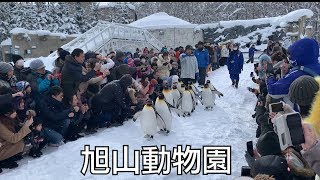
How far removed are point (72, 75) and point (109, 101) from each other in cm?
87

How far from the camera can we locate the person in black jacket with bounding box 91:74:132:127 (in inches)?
249

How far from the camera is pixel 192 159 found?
14.9 feet

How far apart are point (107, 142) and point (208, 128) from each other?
7.02 feet

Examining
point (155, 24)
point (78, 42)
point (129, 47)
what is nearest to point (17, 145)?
point (78, 42)

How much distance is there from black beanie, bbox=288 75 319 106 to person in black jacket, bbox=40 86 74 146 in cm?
380

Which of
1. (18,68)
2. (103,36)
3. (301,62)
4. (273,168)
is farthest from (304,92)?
(103,36)

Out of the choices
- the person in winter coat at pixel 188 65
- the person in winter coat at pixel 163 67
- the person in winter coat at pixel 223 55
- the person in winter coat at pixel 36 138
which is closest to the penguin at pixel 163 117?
the person in winter coat at pixel 36 138

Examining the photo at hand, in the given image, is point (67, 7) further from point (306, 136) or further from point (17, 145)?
point (306, 136)

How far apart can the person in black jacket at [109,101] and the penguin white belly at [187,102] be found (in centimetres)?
149

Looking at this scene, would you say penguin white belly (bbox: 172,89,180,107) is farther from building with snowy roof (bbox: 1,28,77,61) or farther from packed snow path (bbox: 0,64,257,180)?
building with snowy roof (bbox: 1,28,77,61)

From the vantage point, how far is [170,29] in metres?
25.3

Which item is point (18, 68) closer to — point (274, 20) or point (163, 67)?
point (163, 67)

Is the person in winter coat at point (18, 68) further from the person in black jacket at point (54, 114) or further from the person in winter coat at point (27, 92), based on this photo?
the person in black jacket at point (54, 114)

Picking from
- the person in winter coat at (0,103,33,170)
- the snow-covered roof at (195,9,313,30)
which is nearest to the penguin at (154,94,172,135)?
the person in winter coat at (0,103,33,170)
